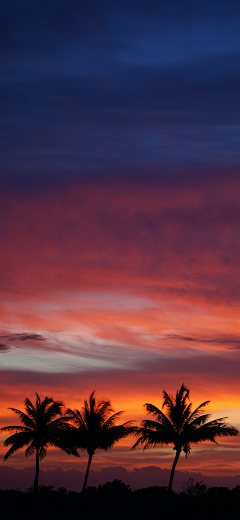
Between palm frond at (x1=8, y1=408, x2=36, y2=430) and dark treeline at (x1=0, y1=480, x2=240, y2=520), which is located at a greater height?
palm frond at (x1=8, y1=408, x2=36, y2=430)

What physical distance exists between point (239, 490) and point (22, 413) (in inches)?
886

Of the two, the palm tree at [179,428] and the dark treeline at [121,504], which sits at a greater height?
the palm tree at [179,428]

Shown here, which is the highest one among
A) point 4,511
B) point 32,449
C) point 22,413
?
point 22,413

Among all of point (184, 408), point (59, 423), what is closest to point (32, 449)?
point (59, 423)

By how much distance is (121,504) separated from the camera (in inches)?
1859

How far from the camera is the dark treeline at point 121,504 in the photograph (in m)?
43.1

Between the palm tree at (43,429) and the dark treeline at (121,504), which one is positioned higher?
the palm tree at (43,429)

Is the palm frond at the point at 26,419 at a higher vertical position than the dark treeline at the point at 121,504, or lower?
higher

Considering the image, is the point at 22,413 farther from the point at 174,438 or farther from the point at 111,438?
the point at 174,438

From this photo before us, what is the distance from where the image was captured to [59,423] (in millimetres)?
48344

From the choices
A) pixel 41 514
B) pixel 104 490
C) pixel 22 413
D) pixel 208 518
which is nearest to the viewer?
pixel 208 518

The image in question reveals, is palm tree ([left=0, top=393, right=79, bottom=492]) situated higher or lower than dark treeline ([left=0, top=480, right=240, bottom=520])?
higher

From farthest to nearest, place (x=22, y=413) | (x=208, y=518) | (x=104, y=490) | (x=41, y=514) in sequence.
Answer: (x=104, y=490), (x=22, y=413), (x=41, y=514), (x=208, y=518)

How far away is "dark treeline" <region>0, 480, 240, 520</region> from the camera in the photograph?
43062mm
